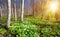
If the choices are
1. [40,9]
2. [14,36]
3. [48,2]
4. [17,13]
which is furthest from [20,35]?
[48,2]

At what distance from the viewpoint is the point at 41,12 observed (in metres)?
5.36

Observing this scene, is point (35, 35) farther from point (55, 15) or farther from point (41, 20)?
point (55, 15)

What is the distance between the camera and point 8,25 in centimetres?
517

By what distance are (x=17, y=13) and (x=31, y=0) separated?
623 mm

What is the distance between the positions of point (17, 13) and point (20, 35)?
0.73m

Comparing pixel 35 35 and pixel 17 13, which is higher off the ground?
pixel 17 13

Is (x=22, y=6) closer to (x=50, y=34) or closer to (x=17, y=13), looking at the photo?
(x=17, y=13)

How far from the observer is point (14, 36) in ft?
16.9

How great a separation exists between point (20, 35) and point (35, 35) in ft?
1.59

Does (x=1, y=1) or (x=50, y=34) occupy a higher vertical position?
(x=1, y=1)

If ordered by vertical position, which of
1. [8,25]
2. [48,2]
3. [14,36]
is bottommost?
[14,36]

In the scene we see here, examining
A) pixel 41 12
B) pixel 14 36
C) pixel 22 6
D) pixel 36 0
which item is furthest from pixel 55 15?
pixel 14 36

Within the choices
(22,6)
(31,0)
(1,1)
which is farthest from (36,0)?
(1,1)

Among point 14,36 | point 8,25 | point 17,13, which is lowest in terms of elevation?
point 14,36
